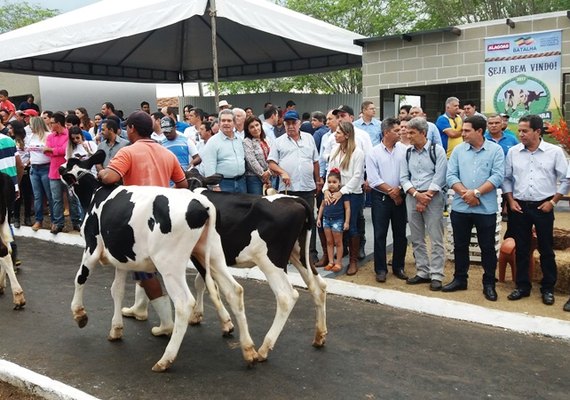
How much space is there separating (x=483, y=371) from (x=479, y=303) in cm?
171

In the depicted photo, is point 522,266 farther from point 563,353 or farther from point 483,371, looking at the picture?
point 483,371

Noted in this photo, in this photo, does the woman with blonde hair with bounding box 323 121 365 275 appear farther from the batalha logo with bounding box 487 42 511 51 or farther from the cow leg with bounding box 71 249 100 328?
the batalha logo with bounding box 487 42 511 51

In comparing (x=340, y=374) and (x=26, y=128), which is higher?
(x=26, y=128)

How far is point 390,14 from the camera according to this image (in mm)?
30438

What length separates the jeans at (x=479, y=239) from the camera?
617 centimetres

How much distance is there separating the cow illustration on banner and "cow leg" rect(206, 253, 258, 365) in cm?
881

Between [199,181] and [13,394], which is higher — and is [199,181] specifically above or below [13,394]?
above

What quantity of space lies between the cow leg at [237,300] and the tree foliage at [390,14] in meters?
24.4

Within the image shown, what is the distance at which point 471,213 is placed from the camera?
6.22 metres

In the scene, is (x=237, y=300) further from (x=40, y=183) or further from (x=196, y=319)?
(x=40, y=183)

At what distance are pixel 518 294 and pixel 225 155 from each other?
3.74 metres

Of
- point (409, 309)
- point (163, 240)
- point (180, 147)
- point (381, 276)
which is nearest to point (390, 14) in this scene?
point (180, 147)

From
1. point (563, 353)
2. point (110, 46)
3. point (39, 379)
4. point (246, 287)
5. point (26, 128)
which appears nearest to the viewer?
point (39, 379)

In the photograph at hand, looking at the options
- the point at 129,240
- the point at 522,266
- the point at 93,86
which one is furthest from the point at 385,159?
the point at 93,86
